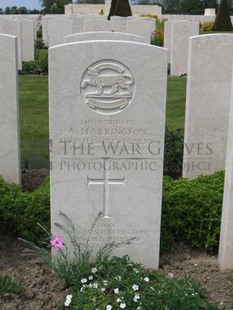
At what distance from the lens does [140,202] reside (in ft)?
12.4

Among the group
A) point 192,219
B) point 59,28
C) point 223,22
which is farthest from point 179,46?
point 223,22

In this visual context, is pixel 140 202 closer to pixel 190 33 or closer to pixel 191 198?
pixel 191 198

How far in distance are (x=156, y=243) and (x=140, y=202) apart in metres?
0.34

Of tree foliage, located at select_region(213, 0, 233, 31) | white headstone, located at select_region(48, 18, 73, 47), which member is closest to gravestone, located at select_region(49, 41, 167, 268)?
white headstone, located at select_region(48, 18, 73, 47)

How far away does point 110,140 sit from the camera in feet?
12.0

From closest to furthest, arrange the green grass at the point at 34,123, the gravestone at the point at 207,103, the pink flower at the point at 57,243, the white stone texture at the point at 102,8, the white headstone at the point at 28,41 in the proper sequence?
1. the pink flower at the point at 57,243
2. the gravestone at the point at 207,103
3. the green grass at the point at 34,123
4. the white headstone at the point at 28,41
5. the white stone texture at the point at 102,8

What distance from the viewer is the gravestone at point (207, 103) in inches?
207

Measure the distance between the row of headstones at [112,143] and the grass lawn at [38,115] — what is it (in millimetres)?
2560

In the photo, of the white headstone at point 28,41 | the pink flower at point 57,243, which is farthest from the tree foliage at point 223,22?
the pink flower at point 57,243

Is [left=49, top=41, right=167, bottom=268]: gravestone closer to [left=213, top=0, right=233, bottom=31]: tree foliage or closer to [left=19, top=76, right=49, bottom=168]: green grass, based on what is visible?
[left=19, top=76, right=49, bottom=168]: green grass

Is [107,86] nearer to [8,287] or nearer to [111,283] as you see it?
[111,283]

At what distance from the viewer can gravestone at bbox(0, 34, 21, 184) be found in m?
4.96

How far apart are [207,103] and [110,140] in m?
1.99

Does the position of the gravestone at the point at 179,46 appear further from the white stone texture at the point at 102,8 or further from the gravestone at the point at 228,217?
the white stone texture at the point at 102,8
